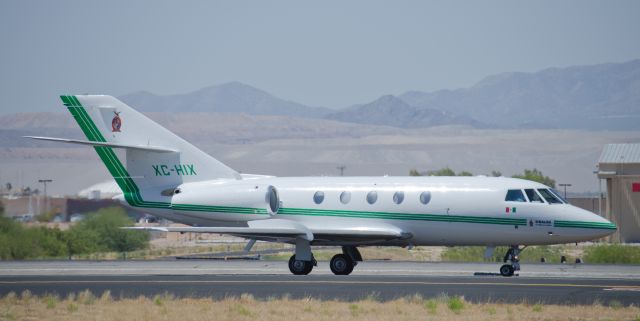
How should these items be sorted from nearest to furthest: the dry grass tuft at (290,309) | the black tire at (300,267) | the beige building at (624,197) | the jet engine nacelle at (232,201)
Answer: the dry grass tuft at (290,309), the black tire at (300,267), the jet engine nacelle at (232,201), the beige building at (624,197)

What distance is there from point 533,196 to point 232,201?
9234 millimetres

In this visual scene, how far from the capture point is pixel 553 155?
190750mm

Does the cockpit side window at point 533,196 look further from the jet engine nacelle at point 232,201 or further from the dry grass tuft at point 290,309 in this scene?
Result: the jet engine nacelle at point 232,201

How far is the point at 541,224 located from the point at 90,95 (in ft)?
48.4

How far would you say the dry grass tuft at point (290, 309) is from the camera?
75.0ft

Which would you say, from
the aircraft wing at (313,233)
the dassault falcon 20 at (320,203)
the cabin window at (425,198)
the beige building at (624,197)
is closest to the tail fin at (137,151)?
the dassault falcon 20 at (320,203)

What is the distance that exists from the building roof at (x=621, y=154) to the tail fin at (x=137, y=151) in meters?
44.1

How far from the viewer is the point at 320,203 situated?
35531 mm

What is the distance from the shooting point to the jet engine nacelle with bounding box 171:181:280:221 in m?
35.9

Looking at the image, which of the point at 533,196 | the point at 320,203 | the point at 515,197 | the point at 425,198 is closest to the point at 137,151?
the point at 320,203

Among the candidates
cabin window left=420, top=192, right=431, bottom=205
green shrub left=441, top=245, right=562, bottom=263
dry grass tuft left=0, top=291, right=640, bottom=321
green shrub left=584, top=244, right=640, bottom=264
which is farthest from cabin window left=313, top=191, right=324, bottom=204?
green shrub left=584, top=244, right=640, bottom=264

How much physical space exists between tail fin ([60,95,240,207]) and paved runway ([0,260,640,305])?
2.69m

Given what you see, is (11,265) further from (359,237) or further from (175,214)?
(359,237)

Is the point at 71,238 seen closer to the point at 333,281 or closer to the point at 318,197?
the point at 318,197
